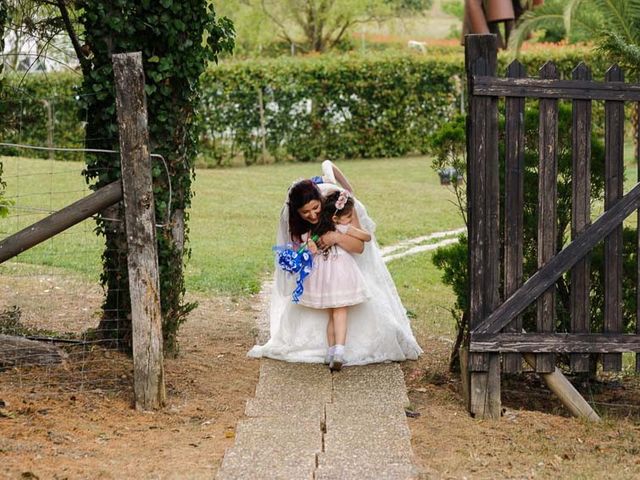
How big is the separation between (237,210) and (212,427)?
10793 mm

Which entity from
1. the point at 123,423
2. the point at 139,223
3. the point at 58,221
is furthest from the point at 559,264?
the point at 58,221

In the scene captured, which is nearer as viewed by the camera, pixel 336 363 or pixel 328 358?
pixel 336 363

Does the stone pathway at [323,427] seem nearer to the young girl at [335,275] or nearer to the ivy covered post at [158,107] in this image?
the young girl at [335,275]

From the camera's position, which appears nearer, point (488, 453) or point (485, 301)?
point (488, 453)

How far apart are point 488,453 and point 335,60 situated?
19.2 m

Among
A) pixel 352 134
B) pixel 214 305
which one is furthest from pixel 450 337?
pixel 352 134

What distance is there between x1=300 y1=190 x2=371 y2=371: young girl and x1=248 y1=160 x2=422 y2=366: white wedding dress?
0.41 ft

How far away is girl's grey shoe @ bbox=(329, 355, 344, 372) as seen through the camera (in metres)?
7.13

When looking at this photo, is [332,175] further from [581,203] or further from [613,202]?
[613,202]

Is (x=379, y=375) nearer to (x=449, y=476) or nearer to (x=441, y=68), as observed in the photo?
(x=449, y=476)

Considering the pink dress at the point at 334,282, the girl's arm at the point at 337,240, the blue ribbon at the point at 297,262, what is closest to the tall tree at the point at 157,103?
the blue ribbon at the point at 297,262

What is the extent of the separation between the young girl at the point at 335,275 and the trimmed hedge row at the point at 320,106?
15.8 metres

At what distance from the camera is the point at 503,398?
283 inches

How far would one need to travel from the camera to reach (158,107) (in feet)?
22.5
